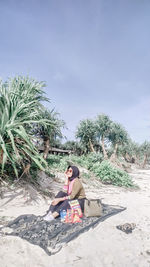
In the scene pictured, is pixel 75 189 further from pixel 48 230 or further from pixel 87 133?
pixel 87 133

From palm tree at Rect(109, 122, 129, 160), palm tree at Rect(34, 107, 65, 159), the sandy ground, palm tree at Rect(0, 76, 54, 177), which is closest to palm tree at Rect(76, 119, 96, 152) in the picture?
palm tree at Rect(109, 122, 129, 160)

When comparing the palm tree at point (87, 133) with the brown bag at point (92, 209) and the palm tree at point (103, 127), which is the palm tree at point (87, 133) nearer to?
the palm tree at point (103, 127)

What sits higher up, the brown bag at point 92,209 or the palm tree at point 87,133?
the palm tree at point 87,133

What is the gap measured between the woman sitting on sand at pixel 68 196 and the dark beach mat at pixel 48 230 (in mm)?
170

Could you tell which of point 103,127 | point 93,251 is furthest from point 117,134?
point 93,251

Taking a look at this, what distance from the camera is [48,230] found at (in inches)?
115

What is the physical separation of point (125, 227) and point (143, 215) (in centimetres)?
128

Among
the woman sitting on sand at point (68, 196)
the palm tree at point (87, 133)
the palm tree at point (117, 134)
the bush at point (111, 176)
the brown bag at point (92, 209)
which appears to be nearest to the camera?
the woman sitting on sand at point (68, 196)

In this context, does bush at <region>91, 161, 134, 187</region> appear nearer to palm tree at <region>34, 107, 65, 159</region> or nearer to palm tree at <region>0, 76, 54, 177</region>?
palm tree at <region>34, 107, 65, 159</region>

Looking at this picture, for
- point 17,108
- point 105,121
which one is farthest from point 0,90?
point 105,121

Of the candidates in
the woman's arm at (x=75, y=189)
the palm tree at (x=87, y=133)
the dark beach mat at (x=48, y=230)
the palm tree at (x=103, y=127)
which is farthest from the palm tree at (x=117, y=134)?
the dark beach mat at (x=48, y=230)

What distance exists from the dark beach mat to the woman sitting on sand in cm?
17

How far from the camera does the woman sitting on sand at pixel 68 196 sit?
11.1 ft

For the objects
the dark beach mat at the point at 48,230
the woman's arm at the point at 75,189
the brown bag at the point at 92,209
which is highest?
the woman's arm at the point at 75,189
